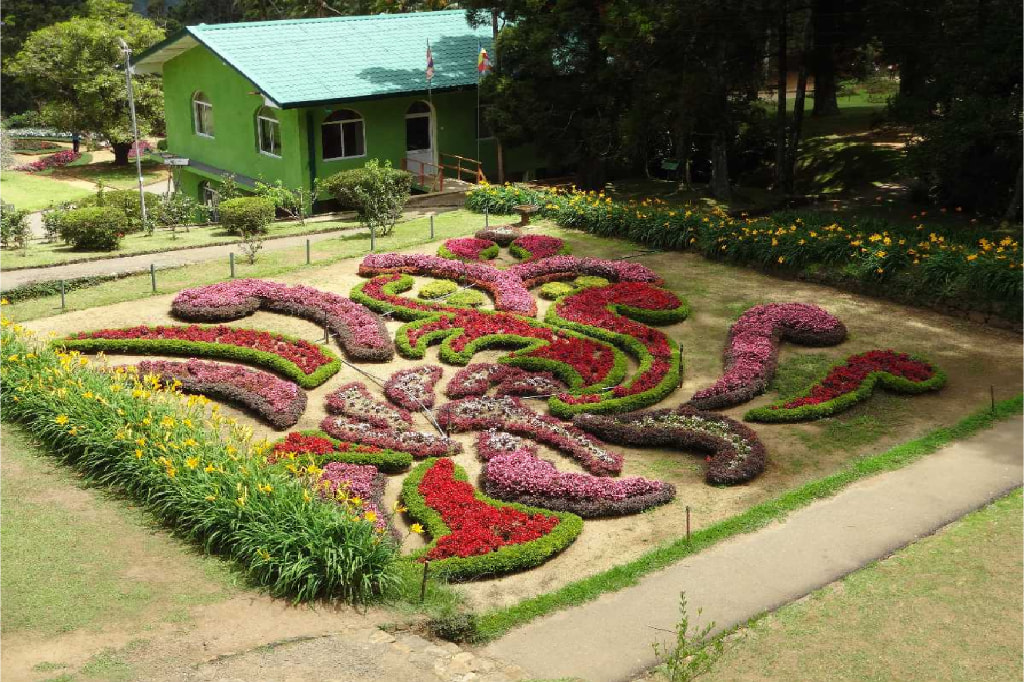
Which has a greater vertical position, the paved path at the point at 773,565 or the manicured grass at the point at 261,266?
the manicured grass at the point at 261,266

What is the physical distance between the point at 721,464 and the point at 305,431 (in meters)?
5.77

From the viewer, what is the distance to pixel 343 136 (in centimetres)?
3250

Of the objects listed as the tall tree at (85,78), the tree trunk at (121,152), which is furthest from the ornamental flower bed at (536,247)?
the tree trunk at (121,152)

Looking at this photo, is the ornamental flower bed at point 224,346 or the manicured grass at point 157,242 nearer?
the ornamental flower bed at point 224,346

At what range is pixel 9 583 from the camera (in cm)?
1081

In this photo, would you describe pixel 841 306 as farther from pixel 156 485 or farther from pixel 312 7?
pixel 312 7

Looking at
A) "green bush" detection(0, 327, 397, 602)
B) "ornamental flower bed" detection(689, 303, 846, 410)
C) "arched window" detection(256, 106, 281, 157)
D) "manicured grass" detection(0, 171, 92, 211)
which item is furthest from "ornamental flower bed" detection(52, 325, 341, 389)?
"manicured grass" detection(0, 171, 92, 211)

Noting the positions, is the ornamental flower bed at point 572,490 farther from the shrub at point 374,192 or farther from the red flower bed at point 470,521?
the shrub at point 374,192

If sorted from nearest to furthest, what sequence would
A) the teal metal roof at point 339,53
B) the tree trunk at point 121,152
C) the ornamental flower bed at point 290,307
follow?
the ornamental flower bed at point 290,307, the teal metal roof at point 339,53, the tree trunk at point 121,152

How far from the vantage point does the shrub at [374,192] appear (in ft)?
84.5

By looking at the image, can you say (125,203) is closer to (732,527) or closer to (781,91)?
(781,91)

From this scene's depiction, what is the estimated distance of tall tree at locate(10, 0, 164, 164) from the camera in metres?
46.3

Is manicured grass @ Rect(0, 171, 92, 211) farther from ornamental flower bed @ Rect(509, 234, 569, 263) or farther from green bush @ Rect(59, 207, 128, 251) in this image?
ornamental flower bed @ Rect(509, 234, 569, 263)

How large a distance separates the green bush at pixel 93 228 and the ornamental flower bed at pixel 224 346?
288 inches
